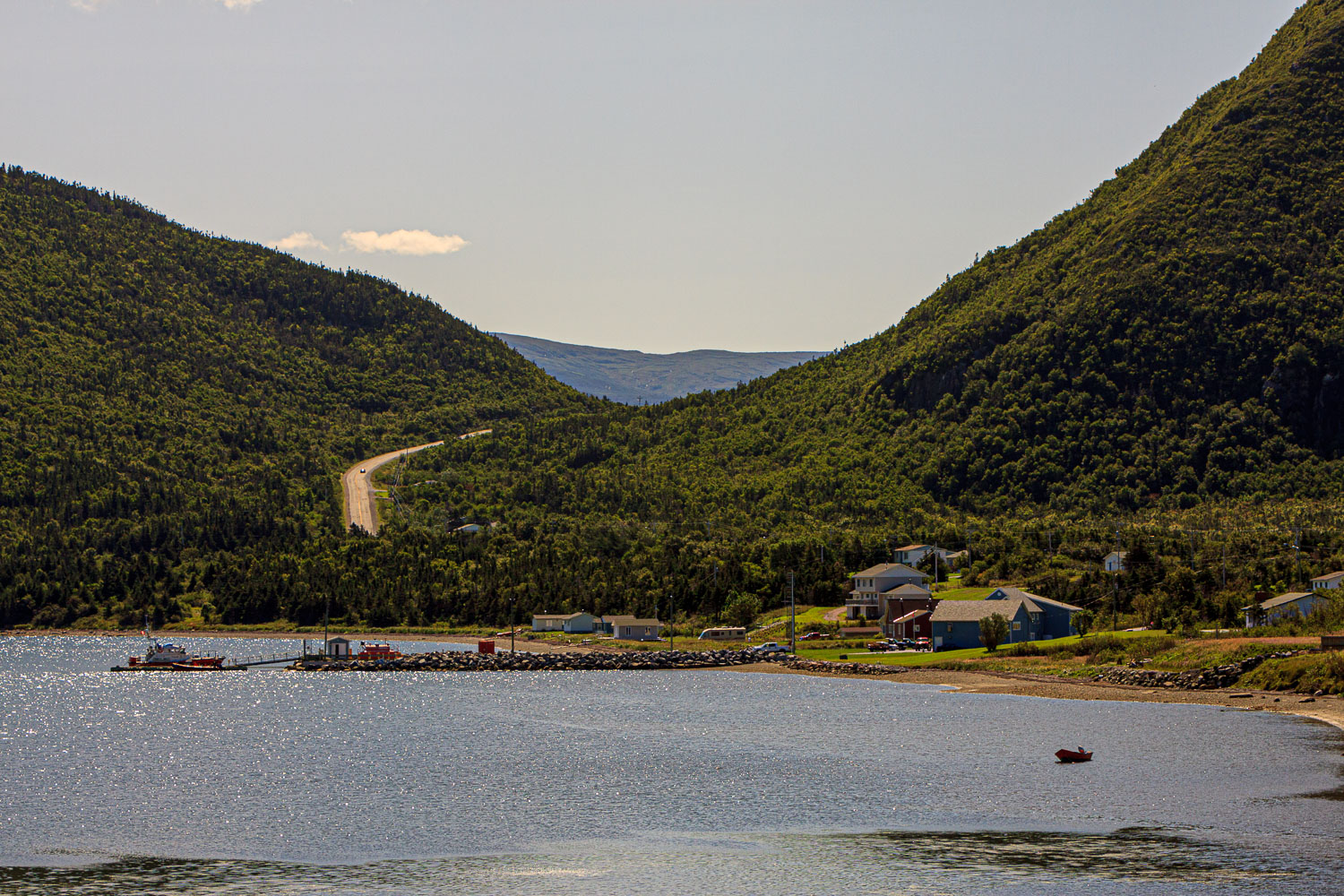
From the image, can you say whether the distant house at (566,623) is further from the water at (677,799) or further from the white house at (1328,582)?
the white house at (1328,582)

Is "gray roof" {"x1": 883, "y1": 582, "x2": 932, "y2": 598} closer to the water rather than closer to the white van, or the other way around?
the white van

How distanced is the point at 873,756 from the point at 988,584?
73068 millimetres

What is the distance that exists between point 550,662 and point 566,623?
27.6 meters

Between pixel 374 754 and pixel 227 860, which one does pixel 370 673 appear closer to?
pixel 374 754

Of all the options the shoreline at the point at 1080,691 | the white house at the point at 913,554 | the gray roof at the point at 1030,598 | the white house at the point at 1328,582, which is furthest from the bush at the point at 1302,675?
the white house at the point at 913,554

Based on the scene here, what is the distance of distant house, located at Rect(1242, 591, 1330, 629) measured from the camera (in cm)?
9162

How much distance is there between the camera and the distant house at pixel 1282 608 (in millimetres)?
91625

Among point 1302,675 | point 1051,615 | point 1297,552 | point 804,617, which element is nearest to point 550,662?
point 804,617

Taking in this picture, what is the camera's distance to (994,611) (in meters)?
106

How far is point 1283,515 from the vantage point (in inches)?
6358

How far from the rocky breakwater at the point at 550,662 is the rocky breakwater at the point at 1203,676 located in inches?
1513

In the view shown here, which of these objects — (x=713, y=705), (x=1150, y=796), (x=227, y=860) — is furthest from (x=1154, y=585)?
(x=227, y=860)

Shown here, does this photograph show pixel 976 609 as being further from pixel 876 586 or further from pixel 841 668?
pixel 876 586

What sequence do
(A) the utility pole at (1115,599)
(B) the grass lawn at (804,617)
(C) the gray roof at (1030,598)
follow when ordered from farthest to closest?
1. (B) the grass lawn at (804,617)
2. (C) the gray roof at (1030,598)
3. (A) the utility pole at (1115,599)
